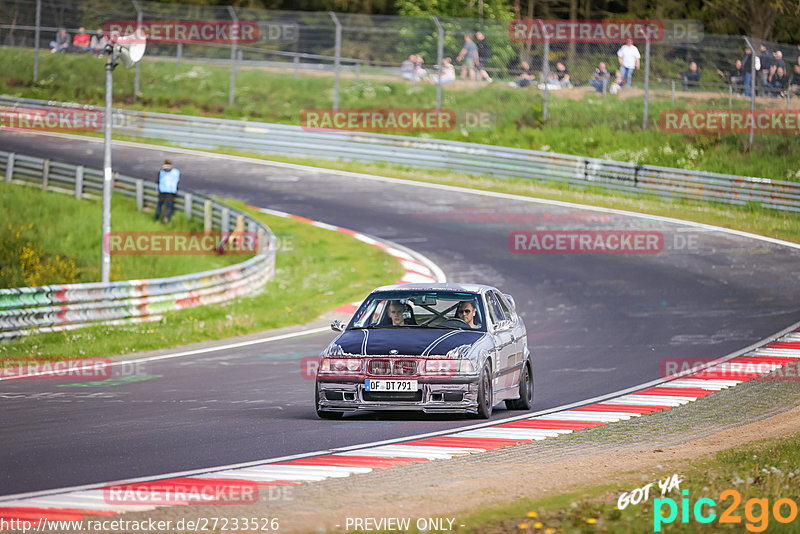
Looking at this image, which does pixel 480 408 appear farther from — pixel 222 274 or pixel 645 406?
pixel 222 274

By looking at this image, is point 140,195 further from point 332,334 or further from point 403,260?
point 332,334

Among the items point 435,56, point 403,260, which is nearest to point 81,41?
point 435,56

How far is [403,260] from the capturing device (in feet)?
84.9

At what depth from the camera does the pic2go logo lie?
6895mm

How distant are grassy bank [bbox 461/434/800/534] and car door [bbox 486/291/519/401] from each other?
3.29m

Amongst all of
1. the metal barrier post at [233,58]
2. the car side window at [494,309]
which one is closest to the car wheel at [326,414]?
the car side window at [494,309]

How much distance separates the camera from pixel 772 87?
106 feet

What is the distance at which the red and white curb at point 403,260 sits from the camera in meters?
23.2

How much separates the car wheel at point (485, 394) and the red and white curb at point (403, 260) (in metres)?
8.75

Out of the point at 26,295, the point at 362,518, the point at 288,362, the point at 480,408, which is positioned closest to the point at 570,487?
the point at 362,518

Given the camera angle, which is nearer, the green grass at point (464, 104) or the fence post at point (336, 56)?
the green grass at point (464, 104)

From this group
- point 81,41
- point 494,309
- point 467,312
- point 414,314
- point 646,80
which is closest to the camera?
point 467,312

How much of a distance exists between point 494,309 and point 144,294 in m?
9.11

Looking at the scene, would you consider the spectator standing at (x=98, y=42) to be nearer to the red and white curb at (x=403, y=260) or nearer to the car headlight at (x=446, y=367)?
the red and white curb at (x=403, y=260)
